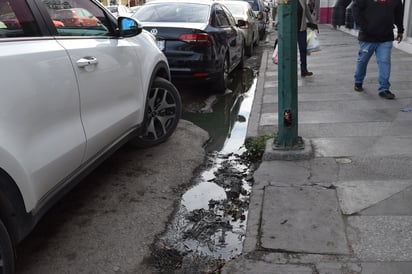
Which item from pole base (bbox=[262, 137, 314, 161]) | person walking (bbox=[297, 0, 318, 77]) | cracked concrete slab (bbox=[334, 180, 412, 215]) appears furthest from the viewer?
person walking (bbox=[297, 0, 318, 77])

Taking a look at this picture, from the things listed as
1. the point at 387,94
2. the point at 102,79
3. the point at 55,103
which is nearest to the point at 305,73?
the point at 387,94

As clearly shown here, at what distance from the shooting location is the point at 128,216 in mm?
3805

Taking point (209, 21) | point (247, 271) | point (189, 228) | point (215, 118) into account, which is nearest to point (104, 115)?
point (189, 228)

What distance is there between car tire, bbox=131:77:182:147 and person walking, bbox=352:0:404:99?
3.23 meters

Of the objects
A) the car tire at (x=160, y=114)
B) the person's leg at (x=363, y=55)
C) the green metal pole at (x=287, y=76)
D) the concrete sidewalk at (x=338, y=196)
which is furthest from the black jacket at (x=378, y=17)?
the car tire at (x=160, y=114)

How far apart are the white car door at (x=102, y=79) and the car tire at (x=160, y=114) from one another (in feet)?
1.73

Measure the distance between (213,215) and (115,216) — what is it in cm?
81

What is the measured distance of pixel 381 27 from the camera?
6594 millimetres

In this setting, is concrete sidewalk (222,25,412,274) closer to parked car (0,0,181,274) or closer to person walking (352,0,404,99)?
person walking (352,0,404,99)

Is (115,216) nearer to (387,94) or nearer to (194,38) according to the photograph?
(194,38)

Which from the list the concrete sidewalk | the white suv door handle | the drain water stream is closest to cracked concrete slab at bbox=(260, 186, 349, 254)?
the concrete sidewalk

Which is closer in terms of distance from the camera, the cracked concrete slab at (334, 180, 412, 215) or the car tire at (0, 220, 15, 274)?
the car tire at (0, 220, 15, 274)

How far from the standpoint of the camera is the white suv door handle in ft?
10.7

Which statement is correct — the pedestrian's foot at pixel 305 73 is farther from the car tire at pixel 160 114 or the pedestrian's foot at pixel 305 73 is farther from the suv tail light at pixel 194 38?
the car tire at pixel 160 114
